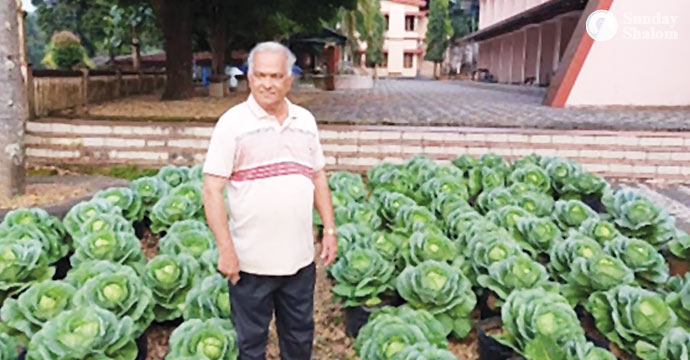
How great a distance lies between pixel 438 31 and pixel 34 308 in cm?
5349

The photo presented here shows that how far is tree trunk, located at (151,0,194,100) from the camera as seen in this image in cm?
1478

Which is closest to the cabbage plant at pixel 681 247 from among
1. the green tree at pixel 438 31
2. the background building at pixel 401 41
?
the green tree at pixel 438 31

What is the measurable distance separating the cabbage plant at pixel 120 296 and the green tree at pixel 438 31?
53.1m

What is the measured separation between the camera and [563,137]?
8.05m

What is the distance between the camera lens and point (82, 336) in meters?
2.60

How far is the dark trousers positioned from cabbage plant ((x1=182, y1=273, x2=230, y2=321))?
311mm

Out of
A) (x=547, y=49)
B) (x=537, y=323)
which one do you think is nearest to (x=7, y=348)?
(x=537, y=323)

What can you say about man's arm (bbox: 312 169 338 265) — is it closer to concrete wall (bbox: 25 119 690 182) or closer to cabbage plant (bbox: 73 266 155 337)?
cabbage plant (bbox: 73 266 155 337)

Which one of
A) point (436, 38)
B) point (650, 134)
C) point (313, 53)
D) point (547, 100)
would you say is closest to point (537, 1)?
point (313, 53)

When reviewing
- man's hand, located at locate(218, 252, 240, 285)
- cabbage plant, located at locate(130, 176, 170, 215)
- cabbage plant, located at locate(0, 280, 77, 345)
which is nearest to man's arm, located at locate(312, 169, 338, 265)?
man's hand, located at locate(218, 252, 240, 285)

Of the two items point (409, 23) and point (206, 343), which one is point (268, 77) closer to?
point (206, 343)

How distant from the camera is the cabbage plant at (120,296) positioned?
2941 mm

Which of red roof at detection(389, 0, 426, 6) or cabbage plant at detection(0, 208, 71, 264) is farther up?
red roof at detection(389, 0, 426, 6)

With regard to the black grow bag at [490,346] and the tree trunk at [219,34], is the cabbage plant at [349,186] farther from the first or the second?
the tree trunk at [219,34]
